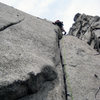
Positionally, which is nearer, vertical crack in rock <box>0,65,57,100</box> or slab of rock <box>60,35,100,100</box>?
vertical crack in rock <box>0,65,57,100</box>

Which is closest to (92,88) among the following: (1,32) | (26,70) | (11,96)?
(26,70)

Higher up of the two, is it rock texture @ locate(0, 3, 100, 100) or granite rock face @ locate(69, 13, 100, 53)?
granite rock face @ locate(69, 13, 100, 53)

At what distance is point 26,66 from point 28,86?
3.01 ft

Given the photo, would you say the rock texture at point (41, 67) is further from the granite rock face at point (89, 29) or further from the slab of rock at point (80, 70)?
the granite rock face at point (89, 29)

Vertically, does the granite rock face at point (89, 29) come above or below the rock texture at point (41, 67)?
above

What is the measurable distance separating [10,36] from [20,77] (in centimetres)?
345

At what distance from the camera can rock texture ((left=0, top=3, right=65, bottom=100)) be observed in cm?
753

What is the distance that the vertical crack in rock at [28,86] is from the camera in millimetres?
7191

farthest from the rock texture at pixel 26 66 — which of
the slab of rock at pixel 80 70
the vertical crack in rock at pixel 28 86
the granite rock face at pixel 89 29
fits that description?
the granite rock face at pixel 89 29

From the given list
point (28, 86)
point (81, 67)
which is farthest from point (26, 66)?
point (81, 67)

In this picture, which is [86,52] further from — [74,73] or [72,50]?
[74,73]

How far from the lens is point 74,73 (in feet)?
39.3

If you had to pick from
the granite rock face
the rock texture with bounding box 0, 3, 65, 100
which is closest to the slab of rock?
the rock texture with bounding box 0, 3, 65, 100

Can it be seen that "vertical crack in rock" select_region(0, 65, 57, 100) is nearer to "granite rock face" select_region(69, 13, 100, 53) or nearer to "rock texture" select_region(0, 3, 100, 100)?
"rock texture" select_region(0, 3, 100, 100)
